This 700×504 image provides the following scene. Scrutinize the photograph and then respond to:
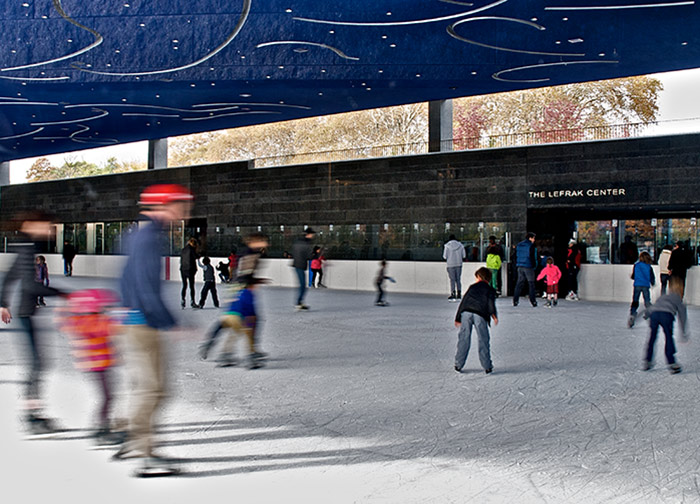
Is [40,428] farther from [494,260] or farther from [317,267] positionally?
[317,267]

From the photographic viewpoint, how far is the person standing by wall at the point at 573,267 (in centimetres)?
1822

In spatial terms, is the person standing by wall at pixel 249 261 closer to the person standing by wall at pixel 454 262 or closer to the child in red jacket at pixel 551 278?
the child in red jacket at pixel 551 278

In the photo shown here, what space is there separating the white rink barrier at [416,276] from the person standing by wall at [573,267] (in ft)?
1.49

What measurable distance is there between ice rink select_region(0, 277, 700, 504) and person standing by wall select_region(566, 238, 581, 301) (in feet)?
27.4

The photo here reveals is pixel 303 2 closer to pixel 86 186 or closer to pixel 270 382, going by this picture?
pixel 270 382

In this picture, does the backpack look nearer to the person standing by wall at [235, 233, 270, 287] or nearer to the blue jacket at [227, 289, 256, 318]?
the person standing by wall at [235, 233, 270, 287]

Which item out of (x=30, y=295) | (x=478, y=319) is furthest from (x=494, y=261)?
(x=30, y=295)

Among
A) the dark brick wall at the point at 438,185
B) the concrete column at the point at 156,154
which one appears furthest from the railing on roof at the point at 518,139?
the concrete column at the point at 156,154

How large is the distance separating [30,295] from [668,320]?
A: 6.24m

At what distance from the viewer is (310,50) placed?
14.8 m

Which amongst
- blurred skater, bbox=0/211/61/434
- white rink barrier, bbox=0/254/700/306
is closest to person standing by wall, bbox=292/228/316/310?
white rink barrier, bbox=0/254/700/306

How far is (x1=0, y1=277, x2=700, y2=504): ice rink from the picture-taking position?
4008 mm

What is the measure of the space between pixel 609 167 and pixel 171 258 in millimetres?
16370

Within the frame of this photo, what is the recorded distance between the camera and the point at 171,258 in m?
27.2
